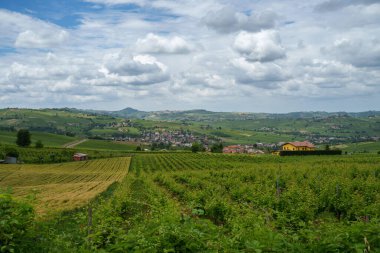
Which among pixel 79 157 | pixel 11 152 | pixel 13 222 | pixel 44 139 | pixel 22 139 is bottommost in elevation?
pixel 79 157

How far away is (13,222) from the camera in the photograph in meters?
5.62

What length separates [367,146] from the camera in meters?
160

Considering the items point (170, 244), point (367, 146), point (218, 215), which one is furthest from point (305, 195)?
point (367, 146)

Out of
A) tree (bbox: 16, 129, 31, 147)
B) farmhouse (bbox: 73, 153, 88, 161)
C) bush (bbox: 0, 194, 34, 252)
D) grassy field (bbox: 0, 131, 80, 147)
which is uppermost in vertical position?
bush (bbox: 0, 194, 34, 252)

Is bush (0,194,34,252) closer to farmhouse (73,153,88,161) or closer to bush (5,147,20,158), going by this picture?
A: bush (5,147,20,158)

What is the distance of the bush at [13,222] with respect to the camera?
5.63 metres

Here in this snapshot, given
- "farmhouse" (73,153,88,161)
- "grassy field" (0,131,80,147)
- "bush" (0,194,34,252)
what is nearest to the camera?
"bush" (0,194,34,252)

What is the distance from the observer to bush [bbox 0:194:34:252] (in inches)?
222

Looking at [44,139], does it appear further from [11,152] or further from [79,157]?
[11,152]

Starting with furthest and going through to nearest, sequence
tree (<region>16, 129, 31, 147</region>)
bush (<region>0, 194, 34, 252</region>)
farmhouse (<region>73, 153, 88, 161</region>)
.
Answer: tree (<region>16, 129, 31, 147</region>)
farmhouse (<region>73, 153, 88, 161</region>)
bush (<region>0, 194, 34, 252</region>)

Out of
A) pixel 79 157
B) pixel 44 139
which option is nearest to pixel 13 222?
pixel 79 157

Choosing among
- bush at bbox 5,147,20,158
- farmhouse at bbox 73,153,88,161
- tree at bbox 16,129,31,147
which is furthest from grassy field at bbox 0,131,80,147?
bush at bbox 5,147,20,158

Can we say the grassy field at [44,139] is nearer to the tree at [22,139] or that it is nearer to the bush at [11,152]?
the tree at [22,139]

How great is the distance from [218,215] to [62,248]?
44.9 ft
